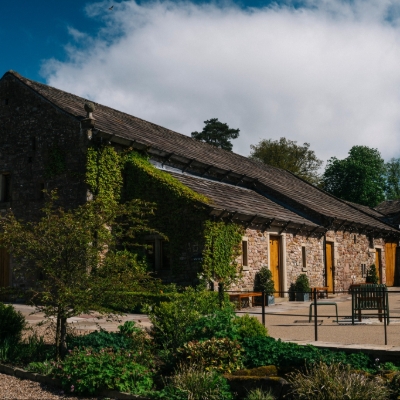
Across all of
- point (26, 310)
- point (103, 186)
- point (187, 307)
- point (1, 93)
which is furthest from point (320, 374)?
point (1, 93)

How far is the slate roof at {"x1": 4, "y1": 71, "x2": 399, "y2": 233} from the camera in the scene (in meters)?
21.9

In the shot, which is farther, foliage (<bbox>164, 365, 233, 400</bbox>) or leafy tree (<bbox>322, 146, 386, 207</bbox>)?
leafy tree (<bbox>322, 146, 386, 207</bbox>)

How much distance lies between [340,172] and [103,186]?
44853mm

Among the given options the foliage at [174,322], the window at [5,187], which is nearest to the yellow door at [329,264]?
the window at [5,187]

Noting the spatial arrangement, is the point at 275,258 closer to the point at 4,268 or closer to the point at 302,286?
the point at 302,286

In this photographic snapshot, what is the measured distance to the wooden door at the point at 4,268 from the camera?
2159cm

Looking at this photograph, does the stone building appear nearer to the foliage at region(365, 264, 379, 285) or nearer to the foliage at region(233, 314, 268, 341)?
the foliage at region(365, 264, 379, 285)

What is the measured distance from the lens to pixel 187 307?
9.56m

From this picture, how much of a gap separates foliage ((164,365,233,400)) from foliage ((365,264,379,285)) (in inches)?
1037

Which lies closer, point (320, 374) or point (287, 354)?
point (320, 374)

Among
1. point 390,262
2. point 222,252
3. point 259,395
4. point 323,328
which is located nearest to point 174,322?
point 259,395

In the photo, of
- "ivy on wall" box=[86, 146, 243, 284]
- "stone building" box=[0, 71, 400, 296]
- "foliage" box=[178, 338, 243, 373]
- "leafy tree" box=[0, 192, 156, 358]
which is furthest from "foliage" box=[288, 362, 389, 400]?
"stone building" box=[0, 71, 400, 296]

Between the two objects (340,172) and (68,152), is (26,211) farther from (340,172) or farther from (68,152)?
(340,172)

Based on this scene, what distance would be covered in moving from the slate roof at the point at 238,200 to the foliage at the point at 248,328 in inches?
369
